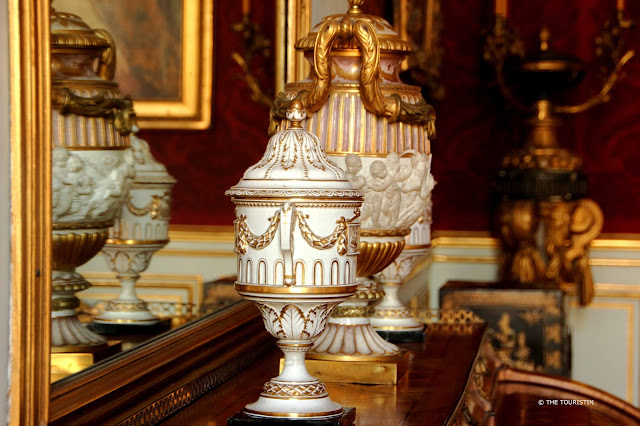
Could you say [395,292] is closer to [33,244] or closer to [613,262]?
[33,244]

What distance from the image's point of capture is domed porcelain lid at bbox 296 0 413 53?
1796 mm

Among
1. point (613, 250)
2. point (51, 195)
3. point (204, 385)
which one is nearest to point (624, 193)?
point (613, 250)

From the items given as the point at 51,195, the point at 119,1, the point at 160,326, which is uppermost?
the point at 119,1

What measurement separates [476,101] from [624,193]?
788 millimetres

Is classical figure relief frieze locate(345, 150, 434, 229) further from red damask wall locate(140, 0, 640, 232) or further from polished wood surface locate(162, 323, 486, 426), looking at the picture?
red damask wall locate(140, 0, 640, 232)

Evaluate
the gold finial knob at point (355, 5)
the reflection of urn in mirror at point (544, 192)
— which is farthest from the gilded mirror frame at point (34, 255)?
the reflection of urn in mirror at point (544, 192)

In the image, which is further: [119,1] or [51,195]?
[119,1]

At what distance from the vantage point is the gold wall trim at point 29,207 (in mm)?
1045

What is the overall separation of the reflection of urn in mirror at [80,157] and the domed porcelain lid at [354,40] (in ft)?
1.38

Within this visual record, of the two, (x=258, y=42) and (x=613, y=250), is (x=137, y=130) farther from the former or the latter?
(x=613, y=250)

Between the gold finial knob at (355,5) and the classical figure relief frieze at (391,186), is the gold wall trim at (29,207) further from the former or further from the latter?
the gold finial knob at (355,5)

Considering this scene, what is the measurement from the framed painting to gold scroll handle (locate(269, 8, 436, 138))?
0.14m

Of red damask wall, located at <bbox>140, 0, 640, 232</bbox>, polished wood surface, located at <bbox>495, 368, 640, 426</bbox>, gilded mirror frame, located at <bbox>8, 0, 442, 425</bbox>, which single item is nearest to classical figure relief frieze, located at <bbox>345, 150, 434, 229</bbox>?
polished wood surface, located at <bbox>495, 368, 640, 426</bbox>

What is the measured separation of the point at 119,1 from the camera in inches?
57.5
